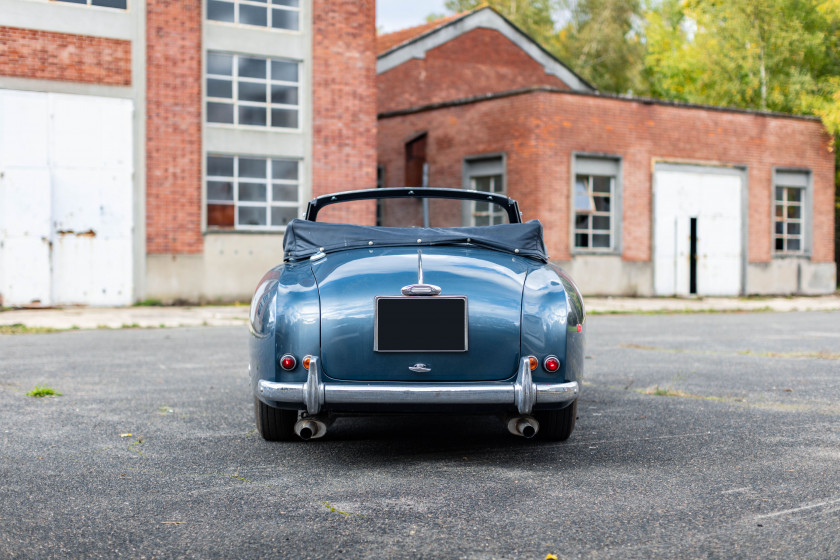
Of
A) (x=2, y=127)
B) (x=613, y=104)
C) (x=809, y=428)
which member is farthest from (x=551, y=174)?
(x=809, y=428)

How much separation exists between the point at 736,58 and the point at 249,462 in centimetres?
3042

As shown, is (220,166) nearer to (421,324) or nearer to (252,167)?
(252,167)

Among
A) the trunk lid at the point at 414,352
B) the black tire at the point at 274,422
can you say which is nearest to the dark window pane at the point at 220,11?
the black tire at the point at 274,422

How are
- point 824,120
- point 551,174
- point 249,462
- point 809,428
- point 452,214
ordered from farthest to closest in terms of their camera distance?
1. point 824,120
2. point 452,214
3. point 551,174
4. point 809,428
5. point 249,462

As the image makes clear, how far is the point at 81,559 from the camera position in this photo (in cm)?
306

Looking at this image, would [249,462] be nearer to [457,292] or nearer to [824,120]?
[457,292]

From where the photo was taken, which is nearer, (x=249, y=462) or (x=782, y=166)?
(x=249, y=462)

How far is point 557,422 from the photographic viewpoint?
4934mm

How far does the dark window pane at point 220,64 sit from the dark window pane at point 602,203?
31.2 feet

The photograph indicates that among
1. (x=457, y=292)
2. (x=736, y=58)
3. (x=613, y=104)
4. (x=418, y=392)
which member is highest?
(x=736, y=58)

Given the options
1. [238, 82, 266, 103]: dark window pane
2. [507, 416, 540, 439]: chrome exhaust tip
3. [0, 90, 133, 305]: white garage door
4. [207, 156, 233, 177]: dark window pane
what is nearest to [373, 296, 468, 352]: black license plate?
[507, 416, 540, 439]: chrome exhaust tip

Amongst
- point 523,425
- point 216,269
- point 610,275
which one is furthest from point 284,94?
point 523,425

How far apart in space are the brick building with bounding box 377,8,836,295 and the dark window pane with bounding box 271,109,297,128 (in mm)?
5174

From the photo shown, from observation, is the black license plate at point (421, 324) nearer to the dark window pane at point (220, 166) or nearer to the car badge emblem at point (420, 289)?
the car badge emblem at point (420, 289)
